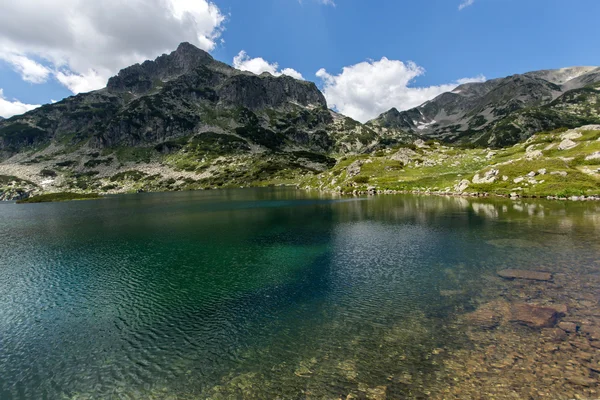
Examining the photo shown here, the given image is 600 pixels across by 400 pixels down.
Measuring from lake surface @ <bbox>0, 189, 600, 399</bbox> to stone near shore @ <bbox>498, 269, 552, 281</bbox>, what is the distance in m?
1.12

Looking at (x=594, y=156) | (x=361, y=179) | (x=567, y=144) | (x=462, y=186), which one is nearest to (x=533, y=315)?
(x=462, y=186)

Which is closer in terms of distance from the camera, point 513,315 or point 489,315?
point 513,315

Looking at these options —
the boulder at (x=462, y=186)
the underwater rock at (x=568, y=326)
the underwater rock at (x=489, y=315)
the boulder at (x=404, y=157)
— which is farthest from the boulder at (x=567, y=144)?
the underwater rock at (x=568, y=326)

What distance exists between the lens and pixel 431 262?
1542 inches

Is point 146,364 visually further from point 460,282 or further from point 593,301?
point 593,301

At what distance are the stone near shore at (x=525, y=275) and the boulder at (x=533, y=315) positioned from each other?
7.67 metres

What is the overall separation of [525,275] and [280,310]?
27.0 metres

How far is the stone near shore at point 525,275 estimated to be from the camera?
31.1 meters

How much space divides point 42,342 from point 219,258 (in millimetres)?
24121

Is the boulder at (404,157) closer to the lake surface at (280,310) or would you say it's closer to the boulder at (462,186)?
the boulder at (462,186)

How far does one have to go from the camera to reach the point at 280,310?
91.2 feet

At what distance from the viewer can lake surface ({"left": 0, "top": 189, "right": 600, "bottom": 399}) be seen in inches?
716

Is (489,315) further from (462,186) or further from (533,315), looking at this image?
(462,186)

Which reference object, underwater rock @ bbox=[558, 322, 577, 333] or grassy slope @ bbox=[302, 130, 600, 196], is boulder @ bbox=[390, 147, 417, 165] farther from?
underwater rock @ bbox=[558, 322, 577, 333]
